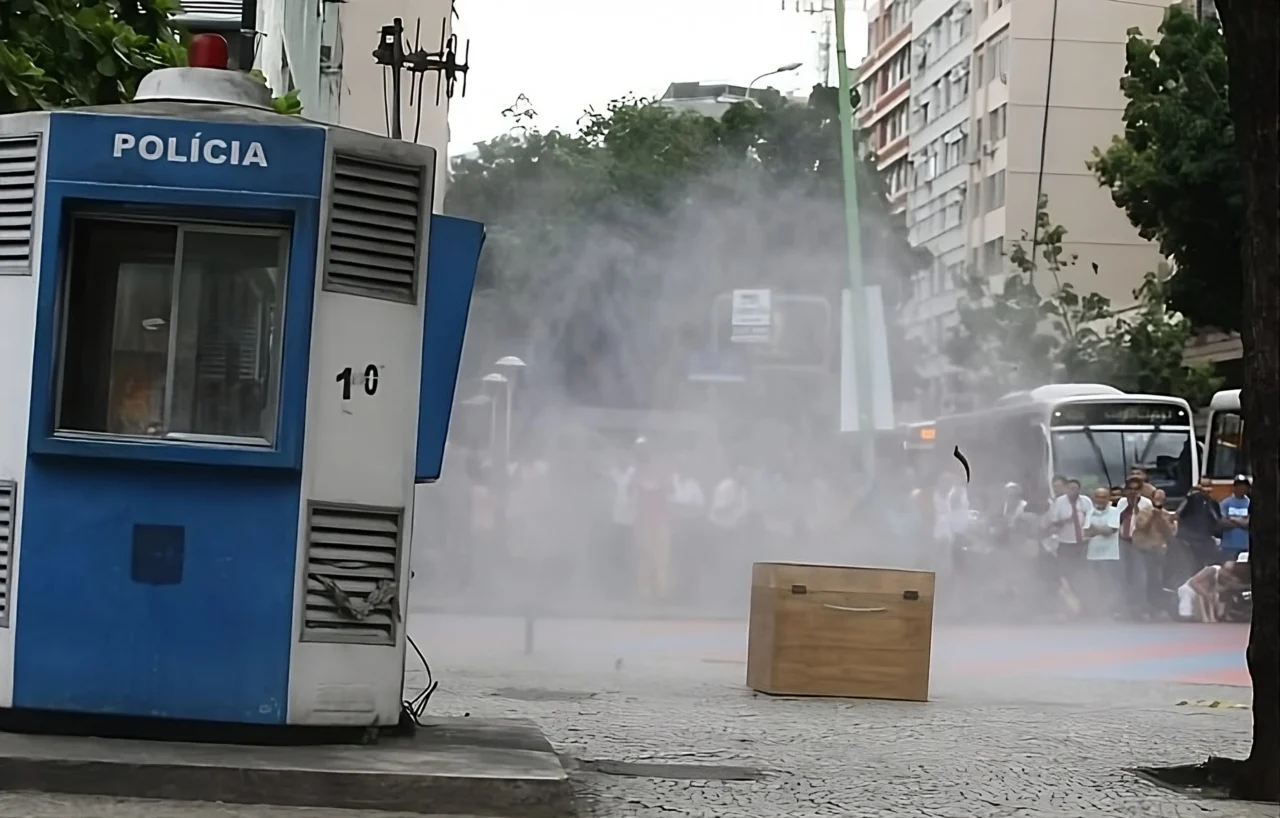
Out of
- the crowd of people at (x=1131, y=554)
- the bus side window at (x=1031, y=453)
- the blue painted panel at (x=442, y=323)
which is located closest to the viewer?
the blue painted panel at (x=442, y=323)

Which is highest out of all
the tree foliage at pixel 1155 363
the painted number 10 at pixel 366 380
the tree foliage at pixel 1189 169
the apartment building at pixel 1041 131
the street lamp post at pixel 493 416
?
the apartment building at pixel 1041 131

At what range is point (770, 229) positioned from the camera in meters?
30.4

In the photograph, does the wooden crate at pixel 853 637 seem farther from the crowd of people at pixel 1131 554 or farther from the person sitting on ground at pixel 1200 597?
the person sitting on ground at pixel 1200 597

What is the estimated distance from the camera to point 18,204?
6.38 metres

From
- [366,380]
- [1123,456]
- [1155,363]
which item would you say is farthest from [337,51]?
[366,380]

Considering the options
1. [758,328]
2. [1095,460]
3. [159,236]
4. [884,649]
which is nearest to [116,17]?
[159,236]

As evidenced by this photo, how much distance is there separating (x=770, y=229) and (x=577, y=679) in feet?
60.5

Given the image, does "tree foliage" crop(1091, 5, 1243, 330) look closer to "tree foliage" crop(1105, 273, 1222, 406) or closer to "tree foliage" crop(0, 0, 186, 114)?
"tree foliage" crop(1105, 273, 1222, 406)

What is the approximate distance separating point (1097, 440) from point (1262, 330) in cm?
2208

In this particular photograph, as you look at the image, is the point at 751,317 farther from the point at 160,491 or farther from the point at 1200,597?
the point at 160,491

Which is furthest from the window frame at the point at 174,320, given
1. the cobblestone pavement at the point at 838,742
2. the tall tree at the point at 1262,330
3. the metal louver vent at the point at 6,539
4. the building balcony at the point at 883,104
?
the building balcony at the point at 883,104

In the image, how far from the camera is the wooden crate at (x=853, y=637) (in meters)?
11.7

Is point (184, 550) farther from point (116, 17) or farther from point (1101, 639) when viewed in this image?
point (1101, 639)

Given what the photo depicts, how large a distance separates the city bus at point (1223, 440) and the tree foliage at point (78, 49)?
23.1 m
